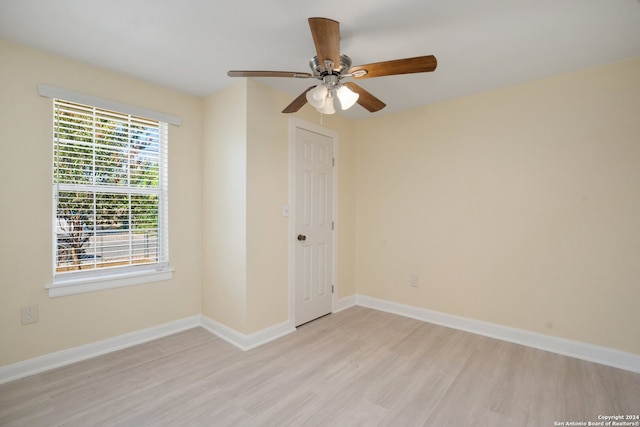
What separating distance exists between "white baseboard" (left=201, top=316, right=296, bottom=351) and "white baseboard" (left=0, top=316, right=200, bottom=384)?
25 centimetres

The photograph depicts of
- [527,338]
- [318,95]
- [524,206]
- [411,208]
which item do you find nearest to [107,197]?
[318,95]

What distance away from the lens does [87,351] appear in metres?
2.45

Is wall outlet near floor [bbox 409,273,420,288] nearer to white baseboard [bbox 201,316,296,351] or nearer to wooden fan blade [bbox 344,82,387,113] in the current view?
white baseboard [bbox 201,316,296,351]

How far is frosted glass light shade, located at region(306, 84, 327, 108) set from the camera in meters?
1.87

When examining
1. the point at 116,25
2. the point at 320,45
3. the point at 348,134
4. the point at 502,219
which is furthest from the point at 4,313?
the point at 502,219

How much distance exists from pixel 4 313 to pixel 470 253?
12.8ft

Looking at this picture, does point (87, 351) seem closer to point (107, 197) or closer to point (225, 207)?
point (107, 197)

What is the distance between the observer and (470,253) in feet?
10.1

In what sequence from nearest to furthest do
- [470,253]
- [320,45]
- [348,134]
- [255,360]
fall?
1. [320,45]
2. [255,360]
3. [470,253]
4. [348,134]

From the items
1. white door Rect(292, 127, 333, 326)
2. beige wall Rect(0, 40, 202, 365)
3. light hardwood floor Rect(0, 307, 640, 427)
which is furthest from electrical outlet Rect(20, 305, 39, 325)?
white door Rect(292, 127, 333, 326)

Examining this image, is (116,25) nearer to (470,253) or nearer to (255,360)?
(255,360)

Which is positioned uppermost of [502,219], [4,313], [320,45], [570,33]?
[570,33]

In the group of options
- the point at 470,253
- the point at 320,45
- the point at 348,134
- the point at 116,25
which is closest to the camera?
the point at 320,45

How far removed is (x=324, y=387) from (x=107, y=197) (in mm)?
2362
